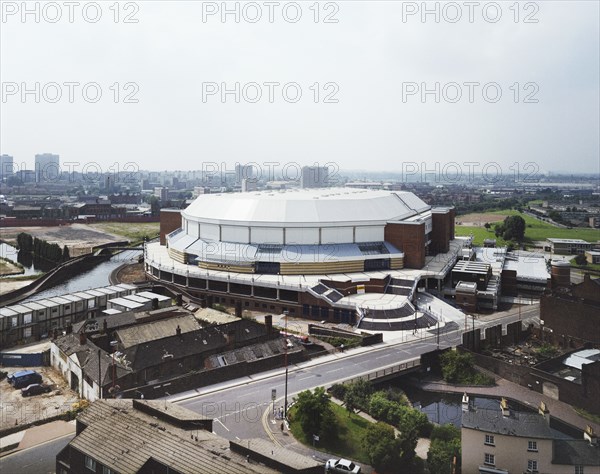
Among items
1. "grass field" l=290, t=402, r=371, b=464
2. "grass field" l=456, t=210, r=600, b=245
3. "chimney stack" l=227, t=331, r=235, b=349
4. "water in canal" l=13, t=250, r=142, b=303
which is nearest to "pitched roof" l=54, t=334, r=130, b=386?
"chimney stack" l=227, t=331, r=235, b=349

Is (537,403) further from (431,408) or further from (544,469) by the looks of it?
(544,469)

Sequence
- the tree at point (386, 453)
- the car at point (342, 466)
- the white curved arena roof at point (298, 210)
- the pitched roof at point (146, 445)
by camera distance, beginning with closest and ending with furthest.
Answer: the pitched roof at point (146, 445), the car at point (342, 466), the tree at point (386, 453), the white curved arena roof at point (298, 210)

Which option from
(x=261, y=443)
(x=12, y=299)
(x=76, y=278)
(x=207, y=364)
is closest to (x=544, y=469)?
(x=261, y=443)

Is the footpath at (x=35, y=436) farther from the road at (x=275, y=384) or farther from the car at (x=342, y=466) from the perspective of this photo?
the car at (x=342, y=466)

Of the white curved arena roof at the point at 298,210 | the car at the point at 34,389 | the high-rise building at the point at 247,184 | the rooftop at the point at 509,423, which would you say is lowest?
the car at the point at 34,389

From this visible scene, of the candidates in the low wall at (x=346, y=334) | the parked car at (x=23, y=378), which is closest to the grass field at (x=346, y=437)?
the low wall at (x=346, y=334)

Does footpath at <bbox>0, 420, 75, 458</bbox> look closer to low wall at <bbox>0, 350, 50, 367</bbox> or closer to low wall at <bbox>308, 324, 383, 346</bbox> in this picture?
low wall at <bbox>0, 350, 50, 367</bbox>

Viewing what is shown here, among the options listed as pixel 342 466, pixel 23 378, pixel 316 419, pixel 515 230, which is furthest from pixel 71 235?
pixel 342 466
